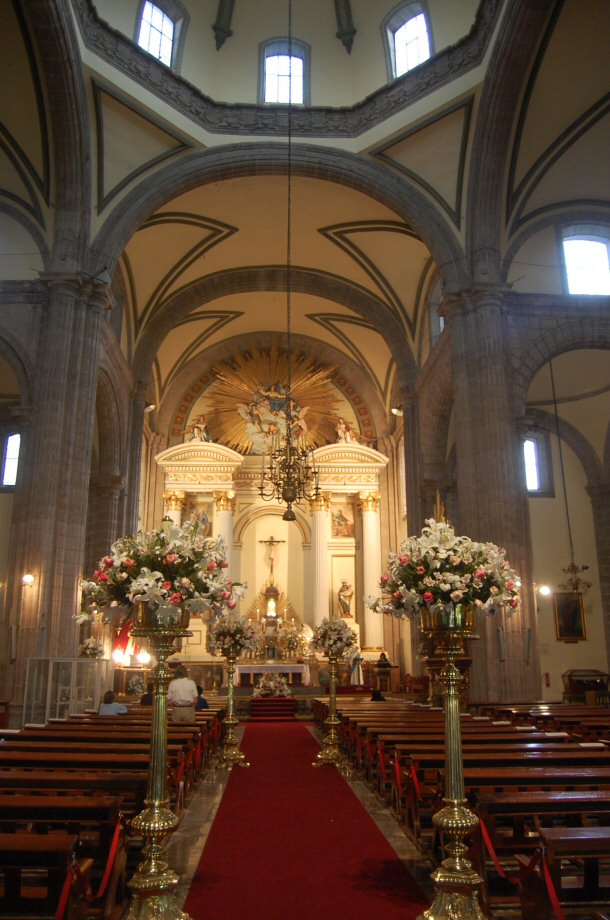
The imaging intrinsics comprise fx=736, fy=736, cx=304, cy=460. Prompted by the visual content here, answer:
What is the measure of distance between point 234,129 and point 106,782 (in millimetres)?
15040

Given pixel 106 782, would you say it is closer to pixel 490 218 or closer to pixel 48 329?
pixel 48 329

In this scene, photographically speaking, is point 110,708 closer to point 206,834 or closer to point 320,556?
point 206,834

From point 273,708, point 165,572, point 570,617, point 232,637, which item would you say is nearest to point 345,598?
point 273,708

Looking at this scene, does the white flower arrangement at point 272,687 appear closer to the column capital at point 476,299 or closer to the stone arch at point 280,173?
the column capital at point 476,299

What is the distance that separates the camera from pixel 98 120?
14570mm

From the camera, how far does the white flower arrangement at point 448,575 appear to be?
4766 millimetres

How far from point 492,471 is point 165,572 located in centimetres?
947

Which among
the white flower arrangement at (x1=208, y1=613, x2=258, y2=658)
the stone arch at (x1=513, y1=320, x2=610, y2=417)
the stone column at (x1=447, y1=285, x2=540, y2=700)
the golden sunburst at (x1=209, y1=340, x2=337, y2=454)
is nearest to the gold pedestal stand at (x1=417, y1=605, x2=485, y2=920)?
the white flower arrangement at (x1=208, y1=613, x2=258, y2=658)

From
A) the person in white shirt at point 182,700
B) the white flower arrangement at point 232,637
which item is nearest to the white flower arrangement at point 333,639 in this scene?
the white flower arrangement at point 232,637

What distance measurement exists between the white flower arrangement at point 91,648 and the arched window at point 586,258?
13.0 meters

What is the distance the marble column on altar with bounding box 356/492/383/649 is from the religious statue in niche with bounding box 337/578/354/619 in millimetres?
486

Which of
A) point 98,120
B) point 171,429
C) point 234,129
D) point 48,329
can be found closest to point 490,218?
point 234,129

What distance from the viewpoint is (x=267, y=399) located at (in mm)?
26281

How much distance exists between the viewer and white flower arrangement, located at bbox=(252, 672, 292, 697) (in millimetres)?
19656
